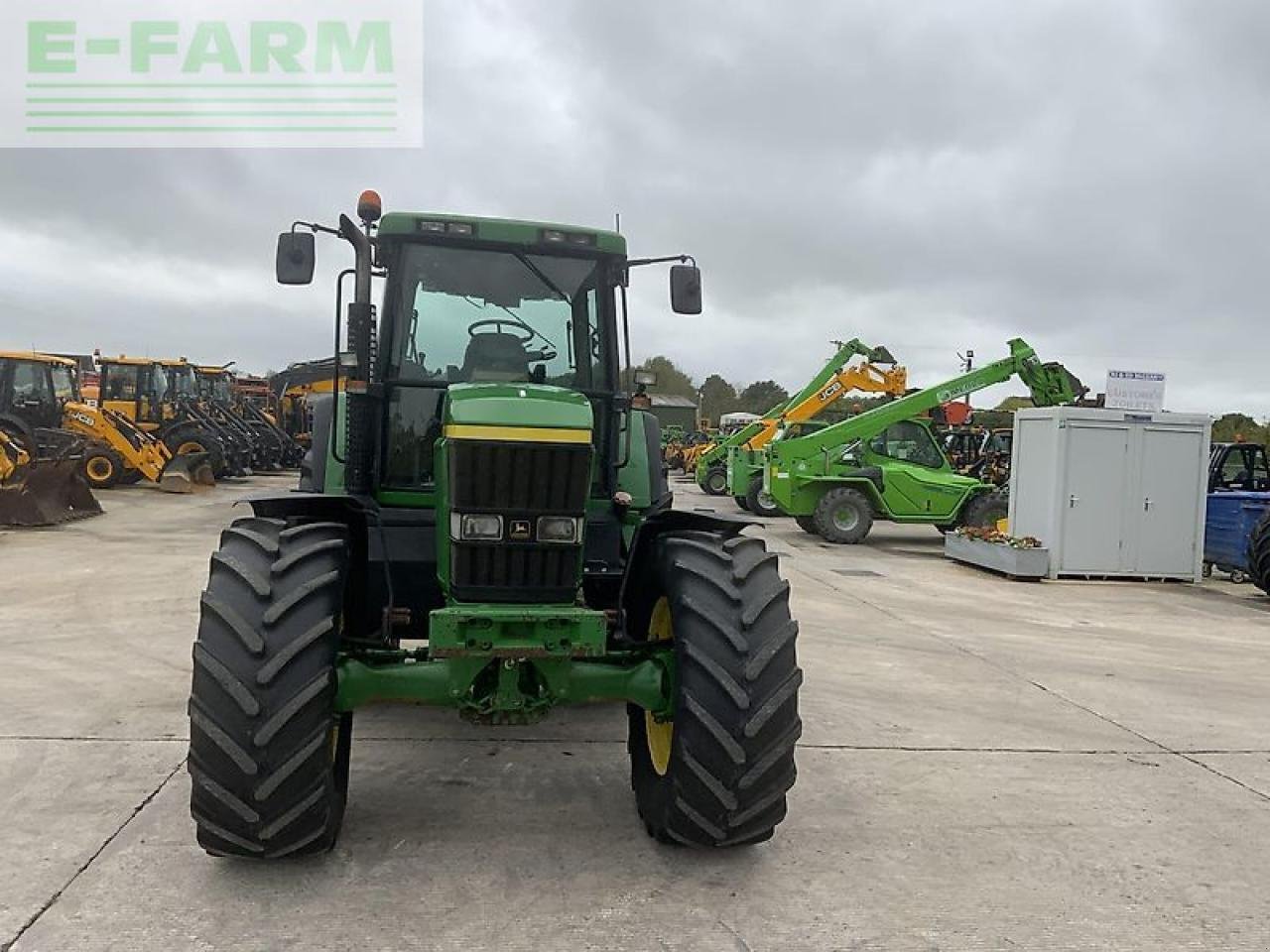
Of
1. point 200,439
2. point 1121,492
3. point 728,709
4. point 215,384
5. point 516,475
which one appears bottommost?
point 728,709

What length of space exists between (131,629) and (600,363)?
15.8ft

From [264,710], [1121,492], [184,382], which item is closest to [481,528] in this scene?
[264,710]

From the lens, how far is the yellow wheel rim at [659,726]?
4.00m

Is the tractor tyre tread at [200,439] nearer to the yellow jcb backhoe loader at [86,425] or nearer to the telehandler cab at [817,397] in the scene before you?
the yellow jcb backhoe loader at [86,425]

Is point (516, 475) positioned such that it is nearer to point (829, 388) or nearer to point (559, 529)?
point (559, 529)

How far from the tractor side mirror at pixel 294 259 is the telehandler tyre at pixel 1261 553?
10820 mm

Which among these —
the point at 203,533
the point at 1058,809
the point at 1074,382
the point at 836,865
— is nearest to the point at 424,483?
the point at 836,865

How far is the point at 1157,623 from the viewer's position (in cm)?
976

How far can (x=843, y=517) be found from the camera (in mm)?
15836

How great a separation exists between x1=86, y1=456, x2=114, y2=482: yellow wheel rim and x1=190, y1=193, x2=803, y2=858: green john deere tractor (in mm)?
17154

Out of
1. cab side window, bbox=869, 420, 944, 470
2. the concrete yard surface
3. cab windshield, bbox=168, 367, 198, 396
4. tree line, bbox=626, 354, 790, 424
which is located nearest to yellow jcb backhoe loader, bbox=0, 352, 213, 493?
cab windshield, bbox=168, 367, 198, 396

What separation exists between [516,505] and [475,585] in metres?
0.35

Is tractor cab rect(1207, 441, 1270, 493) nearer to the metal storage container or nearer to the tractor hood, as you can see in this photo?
the metal storage container

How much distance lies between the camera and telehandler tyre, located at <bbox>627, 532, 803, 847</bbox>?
3.52 metres
